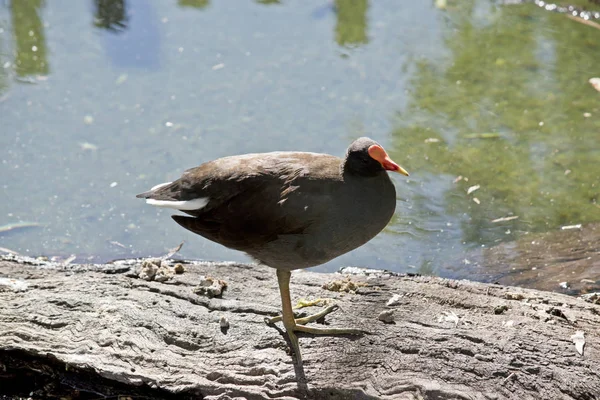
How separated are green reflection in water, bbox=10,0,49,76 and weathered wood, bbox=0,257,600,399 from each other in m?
3.29

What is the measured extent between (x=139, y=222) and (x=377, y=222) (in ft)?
8.06

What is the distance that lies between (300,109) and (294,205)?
3.05 metres

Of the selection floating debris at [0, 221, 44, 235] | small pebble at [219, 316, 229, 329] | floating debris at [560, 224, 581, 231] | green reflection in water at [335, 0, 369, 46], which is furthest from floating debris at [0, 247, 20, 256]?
floating debris at [560, 224, 581, 231]

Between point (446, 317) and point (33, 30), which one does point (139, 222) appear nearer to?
point (446, 317)

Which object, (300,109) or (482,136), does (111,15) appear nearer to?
(300,109)

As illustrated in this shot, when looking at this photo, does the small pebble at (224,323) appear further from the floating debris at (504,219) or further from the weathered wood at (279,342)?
the floating debris at (504,219)

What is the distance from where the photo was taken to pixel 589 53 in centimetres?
673

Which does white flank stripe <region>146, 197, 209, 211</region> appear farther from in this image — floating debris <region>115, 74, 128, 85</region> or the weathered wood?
floating debris <region>115, 74, 128, 85</region>

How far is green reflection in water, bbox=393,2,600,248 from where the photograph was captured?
5176 millimetres

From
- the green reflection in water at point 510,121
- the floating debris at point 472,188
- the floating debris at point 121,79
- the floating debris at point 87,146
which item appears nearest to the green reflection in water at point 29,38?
the floating debris at point 121,79

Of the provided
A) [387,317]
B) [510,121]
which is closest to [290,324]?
[387,317]

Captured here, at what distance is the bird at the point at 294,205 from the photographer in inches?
123

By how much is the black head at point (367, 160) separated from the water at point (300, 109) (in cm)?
177

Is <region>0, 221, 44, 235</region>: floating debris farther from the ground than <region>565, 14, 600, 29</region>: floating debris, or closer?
closer
